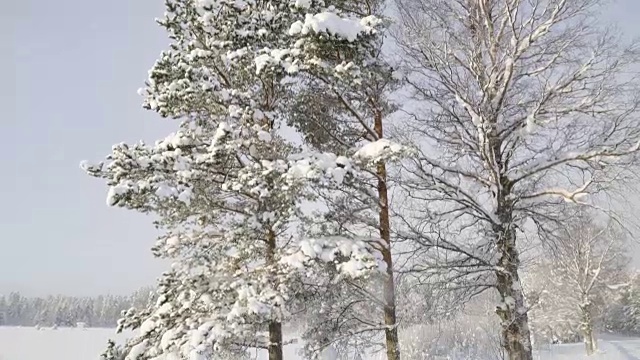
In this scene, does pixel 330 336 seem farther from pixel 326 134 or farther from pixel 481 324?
pixel 481 324

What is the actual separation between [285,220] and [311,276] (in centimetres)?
98

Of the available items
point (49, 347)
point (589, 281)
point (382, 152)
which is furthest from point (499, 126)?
point (49, 347)

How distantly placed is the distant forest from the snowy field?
149ft

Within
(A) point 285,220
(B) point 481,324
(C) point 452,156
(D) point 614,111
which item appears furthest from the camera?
(B) point 481,324

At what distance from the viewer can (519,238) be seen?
306 inches

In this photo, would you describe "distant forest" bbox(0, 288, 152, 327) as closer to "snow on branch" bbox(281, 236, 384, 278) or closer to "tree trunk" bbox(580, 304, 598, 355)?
"tree trunk" bbox(580, 304, 598, 355)

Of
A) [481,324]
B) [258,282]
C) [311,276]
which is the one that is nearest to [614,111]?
[311,276]

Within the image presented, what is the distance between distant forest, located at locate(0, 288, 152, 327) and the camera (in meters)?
92.1

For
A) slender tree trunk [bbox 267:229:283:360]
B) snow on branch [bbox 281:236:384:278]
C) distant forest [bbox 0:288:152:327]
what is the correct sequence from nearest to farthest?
snow on branch [bbox 281:236:384:278] → slender tree trunk [bbox 267:229:283:360] → distant forest [bbox 0:288:152:327]

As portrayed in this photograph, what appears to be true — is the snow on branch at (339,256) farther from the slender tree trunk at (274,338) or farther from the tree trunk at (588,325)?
the tree trunk at (588,325)

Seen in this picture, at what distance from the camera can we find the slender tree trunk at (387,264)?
7309 millimetres

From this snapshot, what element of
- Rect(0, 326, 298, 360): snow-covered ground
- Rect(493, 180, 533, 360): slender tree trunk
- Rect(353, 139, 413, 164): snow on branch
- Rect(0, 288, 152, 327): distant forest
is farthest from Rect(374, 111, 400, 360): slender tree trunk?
Rect(0, 288, 152, 327): distant forest

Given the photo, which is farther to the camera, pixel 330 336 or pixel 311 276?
pixel 330 336

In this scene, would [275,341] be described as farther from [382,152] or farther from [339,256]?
[382,152]
